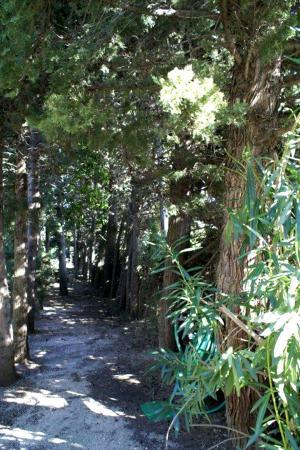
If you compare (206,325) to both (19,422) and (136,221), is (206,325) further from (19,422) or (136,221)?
(136,221)

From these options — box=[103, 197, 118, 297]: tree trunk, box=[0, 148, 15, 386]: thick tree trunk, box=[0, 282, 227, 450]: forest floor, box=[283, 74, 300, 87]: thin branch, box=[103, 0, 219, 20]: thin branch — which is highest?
box=[103, 0, 219, 20]: thin branch

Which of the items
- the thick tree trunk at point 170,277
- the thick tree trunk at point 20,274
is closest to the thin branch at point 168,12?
the thick tree trunk at point 170,277

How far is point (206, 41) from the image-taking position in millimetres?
4359

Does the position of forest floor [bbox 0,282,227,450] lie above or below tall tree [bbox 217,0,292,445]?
below

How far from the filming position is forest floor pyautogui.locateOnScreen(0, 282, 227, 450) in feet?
16.8

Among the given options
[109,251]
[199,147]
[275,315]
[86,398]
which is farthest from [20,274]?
[109,251]

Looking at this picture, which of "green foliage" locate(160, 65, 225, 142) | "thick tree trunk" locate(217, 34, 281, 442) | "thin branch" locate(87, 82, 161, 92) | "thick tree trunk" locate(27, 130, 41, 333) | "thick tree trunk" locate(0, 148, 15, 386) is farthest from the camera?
"thick tree trunk" locate(27, 130, 41, 333)

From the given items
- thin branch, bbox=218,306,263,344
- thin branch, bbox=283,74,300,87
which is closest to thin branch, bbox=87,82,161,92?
thin branch, bbox=283,74,300,87

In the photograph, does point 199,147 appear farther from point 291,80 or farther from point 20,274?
point 20,274

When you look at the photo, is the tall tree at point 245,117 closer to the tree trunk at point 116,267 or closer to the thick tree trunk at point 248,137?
the thick tree trunk at point 248,137

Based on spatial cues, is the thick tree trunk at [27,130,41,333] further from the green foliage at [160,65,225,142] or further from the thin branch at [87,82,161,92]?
the green foliage at [160,65,225,142]

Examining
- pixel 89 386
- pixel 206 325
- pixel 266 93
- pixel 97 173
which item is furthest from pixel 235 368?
pixel 97 173

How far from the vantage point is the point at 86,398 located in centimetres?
634

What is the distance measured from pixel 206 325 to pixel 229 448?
298 centimetres
